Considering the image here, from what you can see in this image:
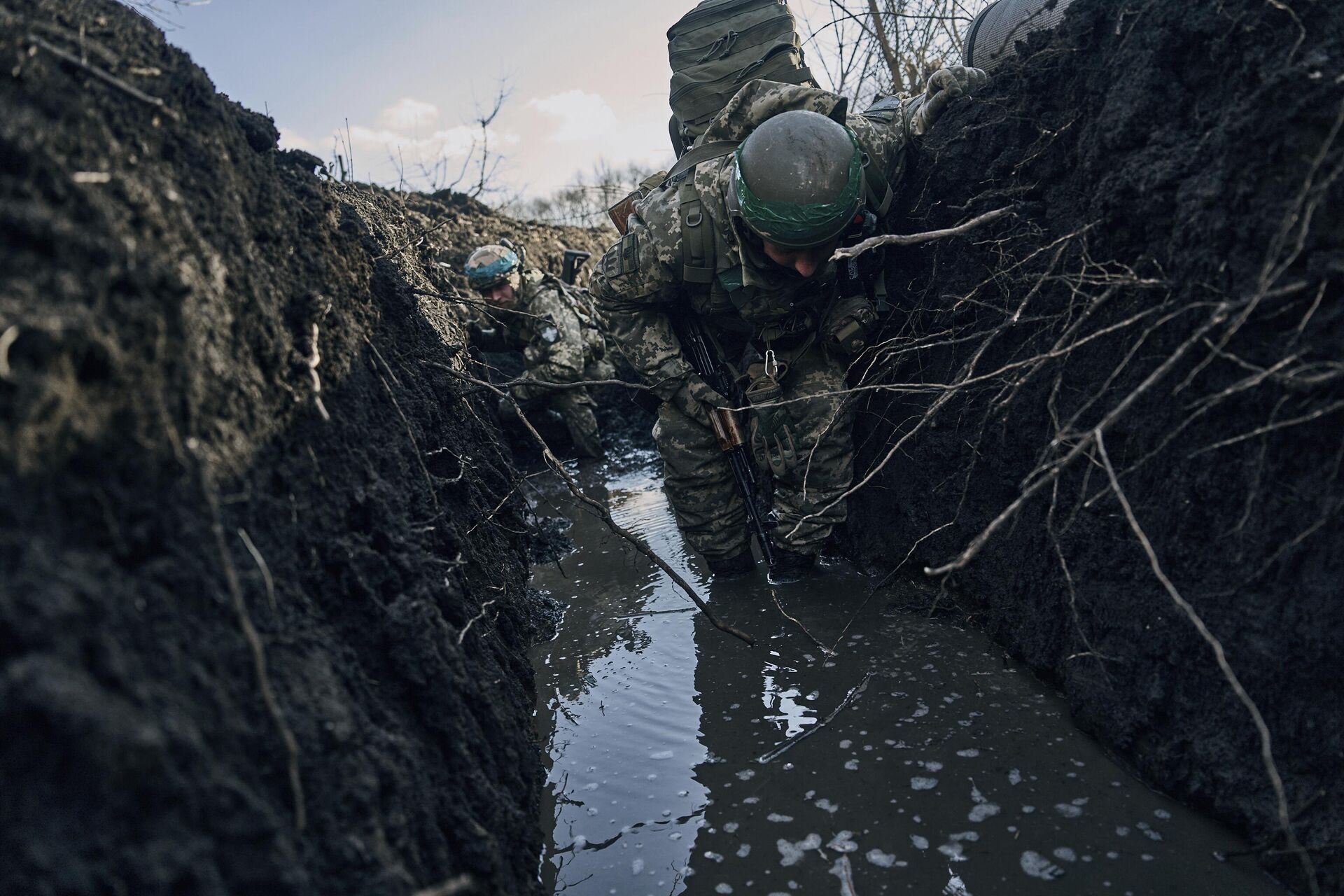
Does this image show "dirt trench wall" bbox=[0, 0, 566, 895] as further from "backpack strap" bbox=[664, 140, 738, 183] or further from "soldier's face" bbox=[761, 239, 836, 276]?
"backpack strap" bbox=[664, 140, 738, 183]

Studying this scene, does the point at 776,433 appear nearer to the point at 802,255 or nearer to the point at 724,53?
the point at 802,255

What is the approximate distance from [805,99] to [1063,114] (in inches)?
44.5

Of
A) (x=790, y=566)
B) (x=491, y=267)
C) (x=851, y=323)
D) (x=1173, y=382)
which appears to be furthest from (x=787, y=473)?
(x=491, y=267)

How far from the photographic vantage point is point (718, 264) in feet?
11.6

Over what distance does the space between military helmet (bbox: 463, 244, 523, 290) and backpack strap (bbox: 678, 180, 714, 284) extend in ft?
11.0

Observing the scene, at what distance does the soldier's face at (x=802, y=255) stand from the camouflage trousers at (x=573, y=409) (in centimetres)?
377

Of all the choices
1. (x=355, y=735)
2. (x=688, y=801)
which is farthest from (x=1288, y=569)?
(x=355, y=735)

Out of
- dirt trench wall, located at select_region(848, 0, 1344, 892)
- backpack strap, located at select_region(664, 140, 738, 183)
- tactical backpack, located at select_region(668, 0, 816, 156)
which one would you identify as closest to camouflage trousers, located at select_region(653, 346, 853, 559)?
dirt trench wall, located at select_region(848, 0, 1344, 892)

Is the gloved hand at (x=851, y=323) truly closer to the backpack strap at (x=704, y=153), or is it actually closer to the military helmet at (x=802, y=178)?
the military helmet at (x=802, y=178)

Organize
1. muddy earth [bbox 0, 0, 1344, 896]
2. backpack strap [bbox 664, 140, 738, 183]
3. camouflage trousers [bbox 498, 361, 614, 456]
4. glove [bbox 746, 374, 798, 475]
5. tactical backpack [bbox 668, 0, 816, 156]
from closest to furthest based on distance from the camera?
1. muddy earth [bbox 0, 0, 1344, 896]
2. glove [bbox 746, 374, 798, 475]
3. backpack strap [bbox 664, 140, 738, 183]
4. tactical backpack [bbox 668, 0, 816, 156]
5. camouflage trousers [bbox 498, 361, 614, 456]

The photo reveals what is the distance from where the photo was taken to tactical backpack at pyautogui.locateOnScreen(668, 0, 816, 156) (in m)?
4.25

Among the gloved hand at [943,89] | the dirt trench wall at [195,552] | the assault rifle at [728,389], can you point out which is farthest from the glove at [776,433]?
the dirt trench wall at [195,552]

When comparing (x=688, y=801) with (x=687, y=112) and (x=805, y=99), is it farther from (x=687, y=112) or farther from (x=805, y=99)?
(x=687, y=112)

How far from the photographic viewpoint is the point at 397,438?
7.91 ft
